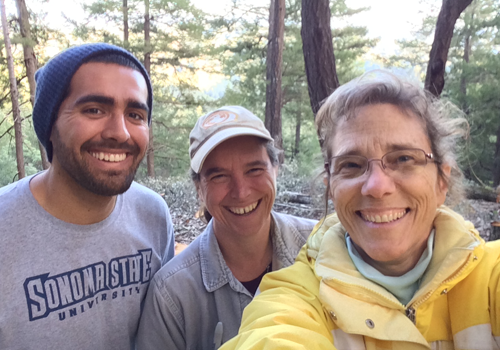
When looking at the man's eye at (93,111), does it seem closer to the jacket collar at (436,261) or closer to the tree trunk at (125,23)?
the jacket collar at (436,261)

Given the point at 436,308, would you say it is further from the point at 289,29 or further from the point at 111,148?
the point at 289,29

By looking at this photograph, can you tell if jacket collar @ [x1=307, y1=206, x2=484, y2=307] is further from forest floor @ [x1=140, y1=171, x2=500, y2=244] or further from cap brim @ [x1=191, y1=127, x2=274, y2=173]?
forest floor @ [x1=140, y1=171, x2=500, y2=244]

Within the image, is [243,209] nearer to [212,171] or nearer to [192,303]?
[212,171]

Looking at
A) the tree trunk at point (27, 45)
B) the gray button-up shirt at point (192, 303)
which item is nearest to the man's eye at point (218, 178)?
the gray button-up shirt at point (192, 303)

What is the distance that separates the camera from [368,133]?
4.06ft

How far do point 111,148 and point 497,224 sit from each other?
3.43 m

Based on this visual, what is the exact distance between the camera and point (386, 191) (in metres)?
1.19

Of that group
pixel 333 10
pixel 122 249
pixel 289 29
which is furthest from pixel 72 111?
pixel 333 10

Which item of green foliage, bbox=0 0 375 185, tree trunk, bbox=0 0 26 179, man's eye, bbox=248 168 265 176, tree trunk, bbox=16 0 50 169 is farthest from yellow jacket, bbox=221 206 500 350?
green foliage, bbox=0 0 375 185

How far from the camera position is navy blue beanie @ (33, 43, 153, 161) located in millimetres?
1690

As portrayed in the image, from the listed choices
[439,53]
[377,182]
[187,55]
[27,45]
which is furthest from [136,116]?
[187,55]

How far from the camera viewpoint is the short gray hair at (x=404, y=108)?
1285 millimetres

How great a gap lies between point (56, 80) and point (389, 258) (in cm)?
176

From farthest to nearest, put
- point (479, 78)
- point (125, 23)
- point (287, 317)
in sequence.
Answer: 1. point (479, 78)
2. point (125, 23)
3. point (287, 317)
